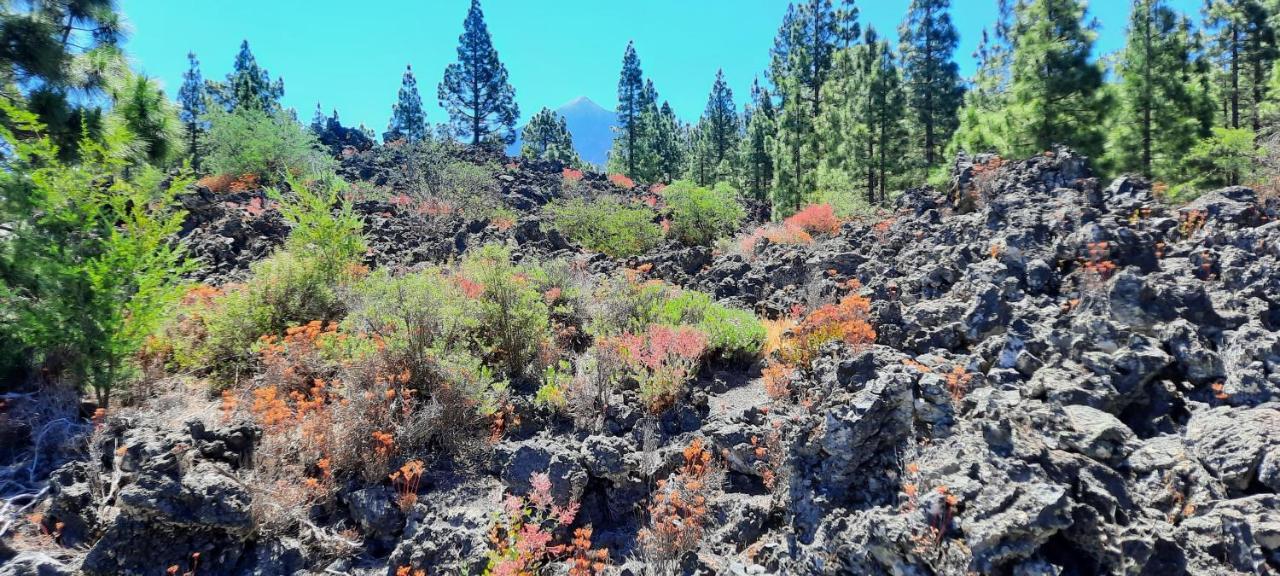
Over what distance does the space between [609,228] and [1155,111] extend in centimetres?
1584

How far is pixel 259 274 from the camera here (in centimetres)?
715

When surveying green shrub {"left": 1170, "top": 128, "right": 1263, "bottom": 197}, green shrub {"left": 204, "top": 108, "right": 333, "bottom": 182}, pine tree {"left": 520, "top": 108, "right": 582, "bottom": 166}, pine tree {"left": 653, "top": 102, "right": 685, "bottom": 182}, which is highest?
pine tree {"left": 520, "top": 108, "right": 582, "bottom": 166}

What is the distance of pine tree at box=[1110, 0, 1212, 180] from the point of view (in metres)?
14.8

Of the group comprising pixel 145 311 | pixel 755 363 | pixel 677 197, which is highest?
pixel 677 197

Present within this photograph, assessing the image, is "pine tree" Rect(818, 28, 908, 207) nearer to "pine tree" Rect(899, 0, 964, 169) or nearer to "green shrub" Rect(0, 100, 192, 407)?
"pine tree" Rect(899, 0, 964, 169)

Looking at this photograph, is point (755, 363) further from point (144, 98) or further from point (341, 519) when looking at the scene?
point (144, 98)

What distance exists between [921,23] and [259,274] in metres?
24.5

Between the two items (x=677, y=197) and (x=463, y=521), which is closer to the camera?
(x=463, y=521)

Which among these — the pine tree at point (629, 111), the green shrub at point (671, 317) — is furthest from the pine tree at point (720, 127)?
the green shrub at point (671, 317)

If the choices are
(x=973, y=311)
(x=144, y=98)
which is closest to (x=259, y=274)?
(x=144, y=98)

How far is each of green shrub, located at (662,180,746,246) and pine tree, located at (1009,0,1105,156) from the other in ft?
26.2

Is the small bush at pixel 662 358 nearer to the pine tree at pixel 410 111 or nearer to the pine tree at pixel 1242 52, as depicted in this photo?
the pine tree at pixel 1242 52

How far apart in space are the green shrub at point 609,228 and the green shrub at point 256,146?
429 inches

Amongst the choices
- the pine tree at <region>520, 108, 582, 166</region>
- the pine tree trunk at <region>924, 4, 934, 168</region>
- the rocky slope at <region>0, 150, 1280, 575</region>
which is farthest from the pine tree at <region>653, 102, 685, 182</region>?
the rocky slope at <region>0, 150, 1280, 575</region>
